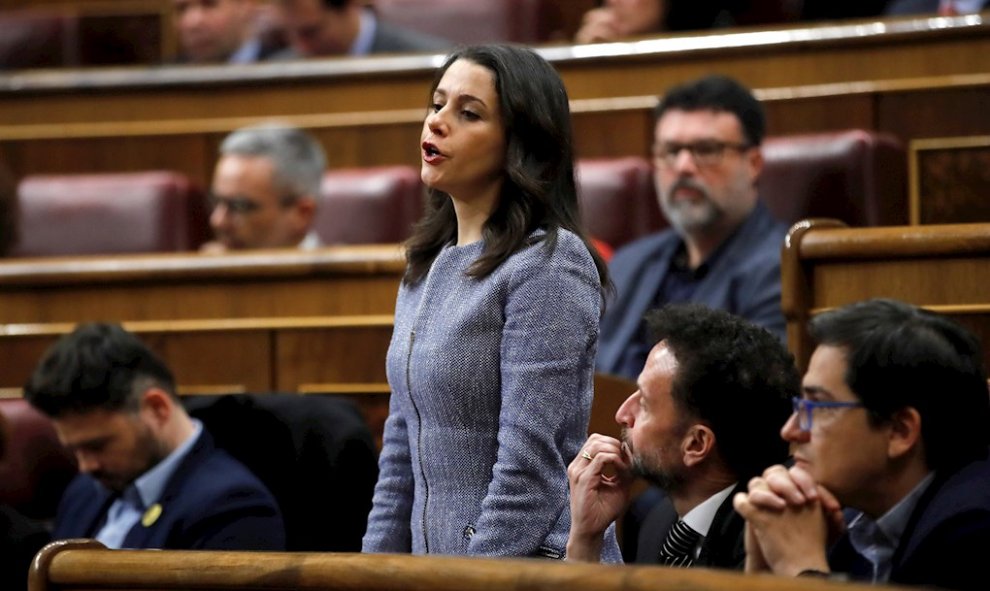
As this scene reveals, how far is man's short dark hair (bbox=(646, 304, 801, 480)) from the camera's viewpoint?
0.75m

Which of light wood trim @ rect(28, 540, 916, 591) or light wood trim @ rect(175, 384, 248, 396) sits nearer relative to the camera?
light wood trim @ rect(28, 540, 916, 591)

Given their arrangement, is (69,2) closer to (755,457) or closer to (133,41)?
(133,41)

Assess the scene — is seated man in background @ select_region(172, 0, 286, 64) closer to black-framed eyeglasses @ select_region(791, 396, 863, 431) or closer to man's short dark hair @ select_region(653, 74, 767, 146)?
man's short dark hair @ select_region(653, 74, 767, 146)

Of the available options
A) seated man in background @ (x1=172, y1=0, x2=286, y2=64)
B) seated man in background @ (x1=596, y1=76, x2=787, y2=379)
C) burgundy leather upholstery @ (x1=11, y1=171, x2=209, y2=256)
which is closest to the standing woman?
seated man in background @ (x1=596, y1=76, x2=787, y2=379)

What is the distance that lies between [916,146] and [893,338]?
1.60ft

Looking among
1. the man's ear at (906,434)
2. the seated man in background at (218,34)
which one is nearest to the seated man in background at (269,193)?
the seated man in background at (218,34)

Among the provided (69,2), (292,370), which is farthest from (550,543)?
(69,2)

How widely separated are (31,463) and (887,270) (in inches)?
25.9

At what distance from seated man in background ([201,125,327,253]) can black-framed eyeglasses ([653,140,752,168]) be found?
0.34 m

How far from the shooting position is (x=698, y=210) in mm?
1227

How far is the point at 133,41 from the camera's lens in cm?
201

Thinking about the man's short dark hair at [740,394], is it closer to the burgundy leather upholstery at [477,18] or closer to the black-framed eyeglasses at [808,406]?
the black-framed eyeglasses at [808,406]

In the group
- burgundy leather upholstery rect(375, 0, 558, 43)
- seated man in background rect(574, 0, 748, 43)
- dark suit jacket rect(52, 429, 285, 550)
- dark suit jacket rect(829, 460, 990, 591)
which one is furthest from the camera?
burgundy leather upholstery rect(375, 0, 558, 43)

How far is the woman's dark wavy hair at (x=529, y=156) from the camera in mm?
716
